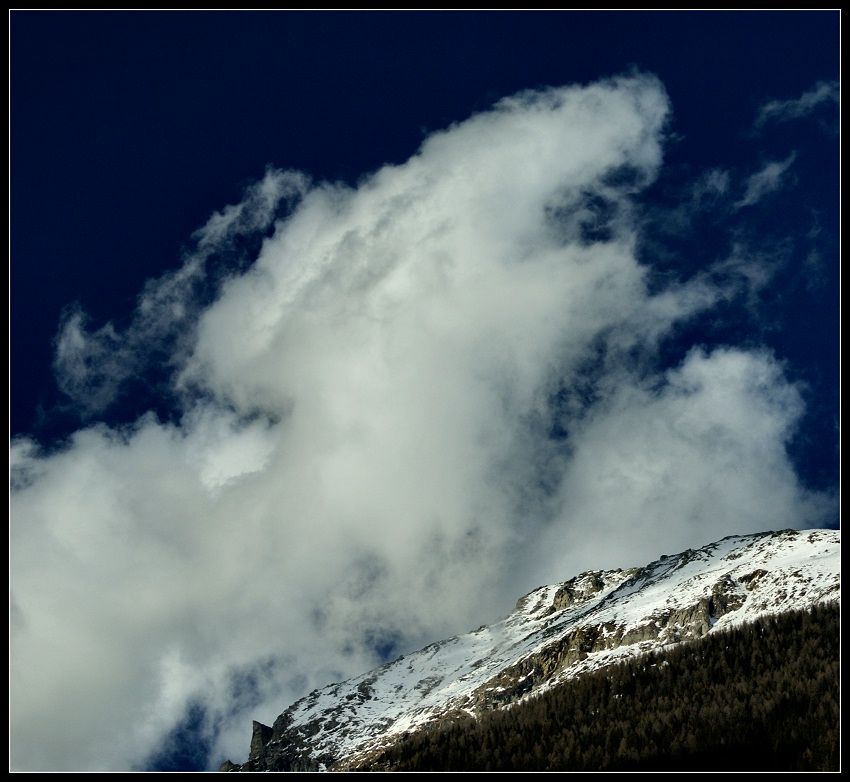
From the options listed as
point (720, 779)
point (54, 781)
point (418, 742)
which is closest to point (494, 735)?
point (418, 742)

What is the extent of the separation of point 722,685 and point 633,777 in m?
121

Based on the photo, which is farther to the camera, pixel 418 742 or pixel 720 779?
pixel 418 742

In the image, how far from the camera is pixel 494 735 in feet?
529

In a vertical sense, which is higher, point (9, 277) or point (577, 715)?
point (9, 277)

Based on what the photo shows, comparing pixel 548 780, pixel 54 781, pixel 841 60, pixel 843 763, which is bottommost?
pixel 843 763

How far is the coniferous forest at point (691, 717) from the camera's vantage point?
12000 cm

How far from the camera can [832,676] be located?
141 meters

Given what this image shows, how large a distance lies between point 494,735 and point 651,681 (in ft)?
131

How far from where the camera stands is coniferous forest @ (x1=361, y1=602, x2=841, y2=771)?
394 feet

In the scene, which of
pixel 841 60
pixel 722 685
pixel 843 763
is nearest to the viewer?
pixel 841 60

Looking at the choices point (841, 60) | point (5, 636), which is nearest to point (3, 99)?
point (5, 636)

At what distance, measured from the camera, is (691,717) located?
465 ft

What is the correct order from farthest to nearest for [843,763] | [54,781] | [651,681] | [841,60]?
[651,681] < [843,763] < [841,60] < [54,781]

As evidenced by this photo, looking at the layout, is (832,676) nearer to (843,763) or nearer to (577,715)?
(577,715)
